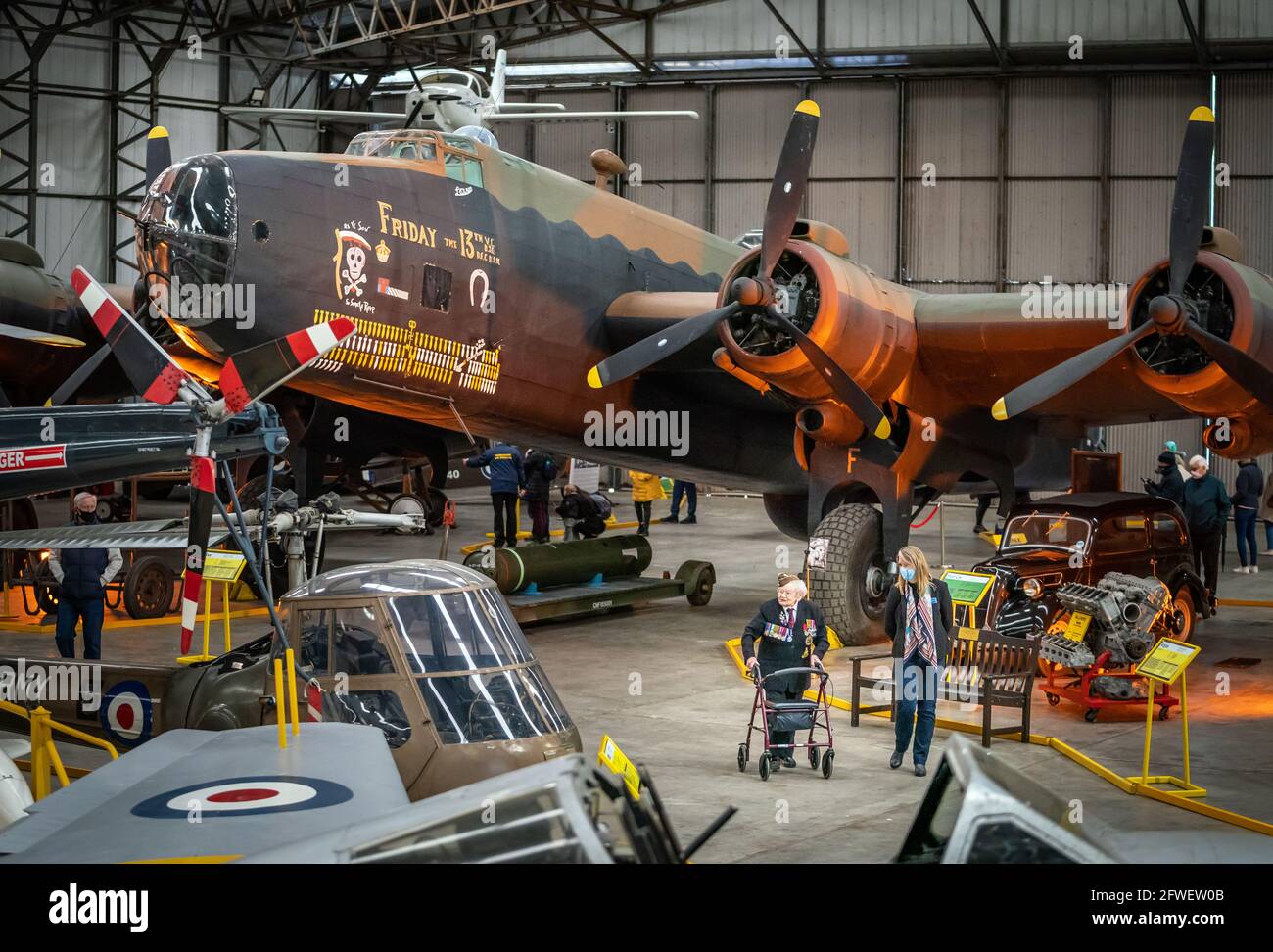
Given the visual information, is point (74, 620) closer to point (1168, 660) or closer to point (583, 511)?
point (583, 511)

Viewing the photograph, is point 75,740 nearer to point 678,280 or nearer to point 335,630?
point 335,630

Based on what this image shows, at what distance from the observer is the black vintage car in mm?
13320

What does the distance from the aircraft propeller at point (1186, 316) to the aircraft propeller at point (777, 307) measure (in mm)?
1556

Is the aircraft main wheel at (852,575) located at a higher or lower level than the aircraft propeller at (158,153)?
lower

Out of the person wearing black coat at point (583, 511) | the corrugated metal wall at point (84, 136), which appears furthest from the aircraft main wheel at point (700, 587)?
the corrugated metal wall at point (84, 136)

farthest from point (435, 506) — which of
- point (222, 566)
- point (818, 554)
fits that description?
point (222, 566)

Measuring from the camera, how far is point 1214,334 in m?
12.9

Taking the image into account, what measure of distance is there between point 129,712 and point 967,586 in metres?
7.28

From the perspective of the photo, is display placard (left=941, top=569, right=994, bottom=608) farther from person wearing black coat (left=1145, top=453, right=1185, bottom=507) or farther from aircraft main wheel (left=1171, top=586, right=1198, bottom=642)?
person wearing black coat (left=1145, top=453, right=1185, bottom=507)

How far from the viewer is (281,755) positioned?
6973 millimetres

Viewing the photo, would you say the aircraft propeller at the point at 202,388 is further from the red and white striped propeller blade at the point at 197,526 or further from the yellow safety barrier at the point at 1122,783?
the yellow safety barrier at the point at 1122,783

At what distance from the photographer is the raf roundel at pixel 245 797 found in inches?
229
